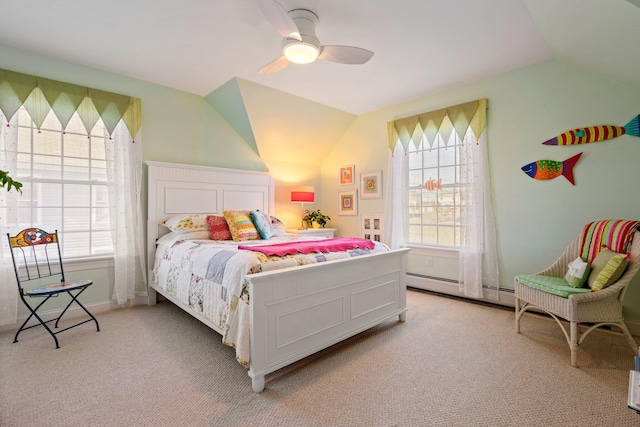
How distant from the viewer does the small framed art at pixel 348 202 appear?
4.82 meters

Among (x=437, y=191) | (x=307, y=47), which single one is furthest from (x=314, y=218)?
(x=307, y=47)

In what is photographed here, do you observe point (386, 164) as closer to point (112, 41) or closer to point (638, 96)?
point (638, 96)

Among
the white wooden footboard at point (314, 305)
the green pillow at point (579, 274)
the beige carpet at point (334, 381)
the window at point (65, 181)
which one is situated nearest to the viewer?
the beige carpet at point (334, 381)

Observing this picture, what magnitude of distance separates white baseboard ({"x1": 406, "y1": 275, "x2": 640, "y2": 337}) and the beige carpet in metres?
0.27

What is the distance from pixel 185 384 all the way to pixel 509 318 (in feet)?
9.76

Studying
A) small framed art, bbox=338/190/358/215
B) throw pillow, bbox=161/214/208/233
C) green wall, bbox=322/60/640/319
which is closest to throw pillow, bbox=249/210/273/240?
throw pillow, bbox=161/214/208/233

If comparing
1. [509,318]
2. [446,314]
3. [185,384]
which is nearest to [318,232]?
[446,314]

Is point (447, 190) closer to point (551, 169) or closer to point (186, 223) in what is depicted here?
point (551, 169)

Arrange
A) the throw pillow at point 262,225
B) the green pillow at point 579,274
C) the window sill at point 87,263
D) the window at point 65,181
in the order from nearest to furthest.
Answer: the green pillow at point 579,274 < the window at point 65,181 < the window sill at point 87,263 < the throw pillow at point 262,225

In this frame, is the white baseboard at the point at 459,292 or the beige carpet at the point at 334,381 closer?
the beige carpet at the point at 334,381

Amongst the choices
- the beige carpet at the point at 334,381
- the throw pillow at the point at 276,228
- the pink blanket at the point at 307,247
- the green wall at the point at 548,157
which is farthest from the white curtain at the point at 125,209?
the green wall at the point at 548,157

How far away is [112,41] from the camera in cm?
267

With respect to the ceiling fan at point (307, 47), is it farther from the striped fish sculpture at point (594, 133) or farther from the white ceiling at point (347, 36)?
the striped fish sculpture at point (594, 133)

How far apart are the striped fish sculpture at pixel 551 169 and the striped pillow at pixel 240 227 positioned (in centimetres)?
298
